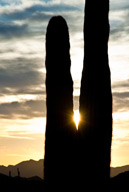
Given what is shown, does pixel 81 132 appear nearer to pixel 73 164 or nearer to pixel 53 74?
pixel 73 164

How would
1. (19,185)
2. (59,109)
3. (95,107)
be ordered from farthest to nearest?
(19,185) → (59,109) → (95,107)

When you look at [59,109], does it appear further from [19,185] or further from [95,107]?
[19,185]

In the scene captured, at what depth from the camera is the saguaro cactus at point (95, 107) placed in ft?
51.3

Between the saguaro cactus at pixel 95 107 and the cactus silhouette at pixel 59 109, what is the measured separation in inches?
19.3

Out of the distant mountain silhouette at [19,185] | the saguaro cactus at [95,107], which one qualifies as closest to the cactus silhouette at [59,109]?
the saguaro cactus at [95,107]

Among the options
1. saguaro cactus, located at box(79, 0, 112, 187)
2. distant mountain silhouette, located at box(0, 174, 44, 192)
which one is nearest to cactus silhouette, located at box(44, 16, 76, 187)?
saguaro cactus, located at box(79, 0, 112, 187)

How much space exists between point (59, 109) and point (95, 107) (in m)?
1.41

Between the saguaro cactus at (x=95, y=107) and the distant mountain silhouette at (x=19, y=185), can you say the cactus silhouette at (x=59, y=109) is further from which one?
the distant mountain silhouette at (x=19, y=185)

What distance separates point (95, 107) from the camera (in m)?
15.8

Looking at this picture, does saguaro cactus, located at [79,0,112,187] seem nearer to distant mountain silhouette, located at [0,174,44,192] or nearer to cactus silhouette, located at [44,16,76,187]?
cactus silhouette, located at [44,16,76,187]

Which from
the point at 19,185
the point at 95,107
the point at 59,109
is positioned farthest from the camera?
the point at 19,185

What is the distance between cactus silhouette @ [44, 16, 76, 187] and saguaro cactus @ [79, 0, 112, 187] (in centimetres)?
49

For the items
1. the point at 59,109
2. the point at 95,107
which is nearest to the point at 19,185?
the point at 59,109

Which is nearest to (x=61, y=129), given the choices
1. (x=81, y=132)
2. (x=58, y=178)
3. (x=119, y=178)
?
(x=81, y=132)
